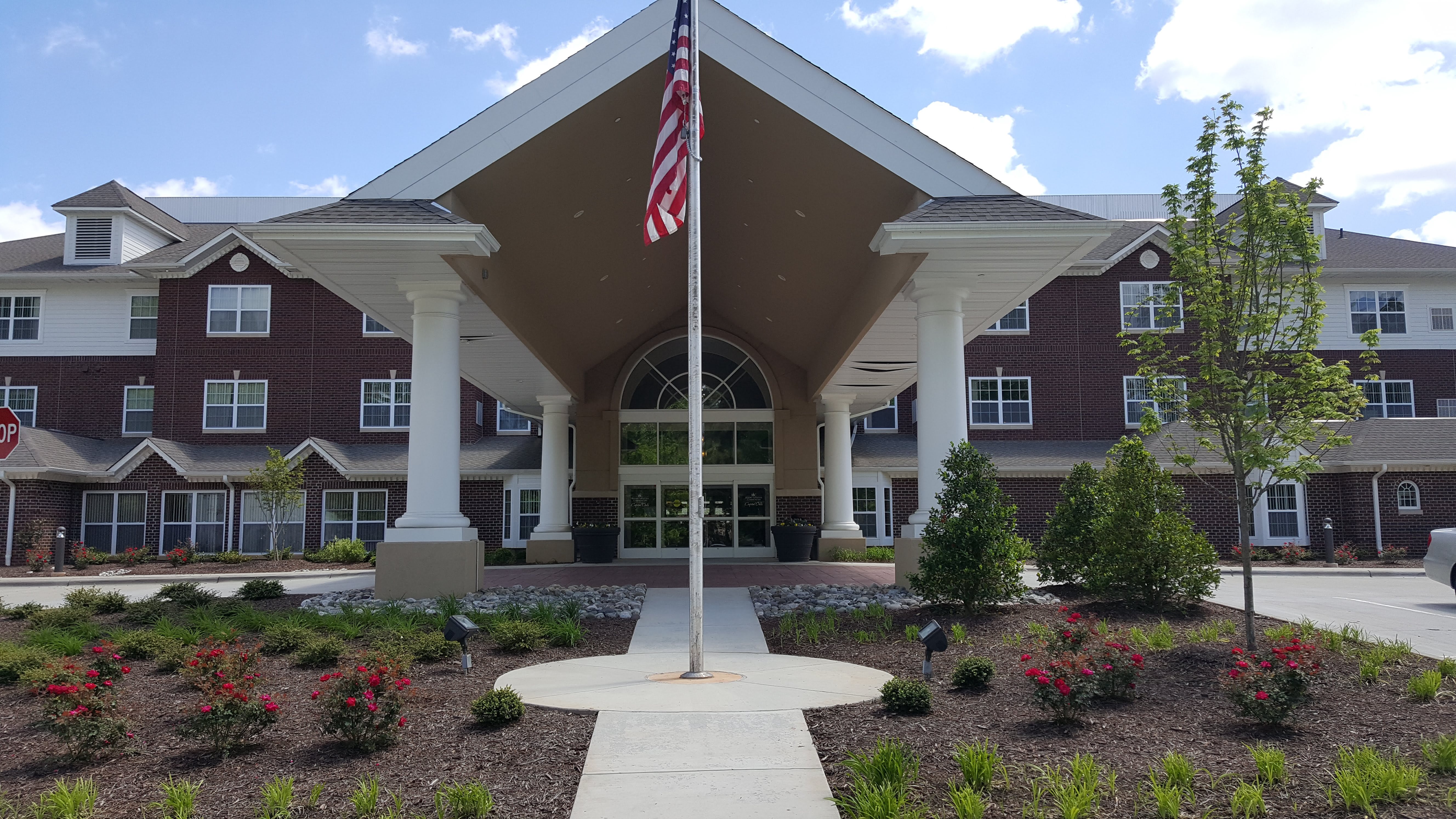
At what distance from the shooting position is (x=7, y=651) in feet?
26.4

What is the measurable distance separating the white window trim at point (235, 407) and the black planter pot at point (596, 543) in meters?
13.6

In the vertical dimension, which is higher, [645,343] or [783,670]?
[645,343]

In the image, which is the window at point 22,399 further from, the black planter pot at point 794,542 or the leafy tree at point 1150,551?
the leafy tree at point 1150,551

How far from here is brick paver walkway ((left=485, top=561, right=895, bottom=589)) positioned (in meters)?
15.8

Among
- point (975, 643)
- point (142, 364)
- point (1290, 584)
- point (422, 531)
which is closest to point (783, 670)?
point (975, 643)

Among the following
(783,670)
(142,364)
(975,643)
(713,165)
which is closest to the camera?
(783,670)

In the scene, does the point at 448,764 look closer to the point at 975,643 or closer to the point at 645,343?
the point at 975,643

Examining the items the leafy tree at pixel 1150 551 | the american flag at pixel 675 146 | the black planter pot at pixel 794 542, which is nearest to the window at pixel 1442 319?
the black planter pot at pixel 794 542

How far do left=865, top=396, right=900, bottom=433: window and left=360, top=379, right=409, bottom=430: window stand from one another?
48.6 feet

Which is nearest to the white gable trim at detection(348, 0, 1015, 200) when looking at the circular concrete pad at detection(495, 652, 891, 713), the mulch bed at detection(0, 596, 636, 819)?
the circular concrete pad at detection(495, 652, 891, 713)

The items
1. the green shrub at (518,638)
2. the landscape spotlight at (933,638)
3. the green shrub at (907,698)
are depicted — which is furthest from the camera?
the green shrub at (518,638)

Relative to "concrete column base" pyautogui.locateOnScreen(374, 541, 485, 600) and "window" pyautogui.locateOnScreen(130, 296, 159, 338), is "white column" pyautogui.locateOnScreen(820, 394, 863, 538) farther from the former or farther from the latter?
"window" pyautogui.locateOnScreen(130, 296, 159, 338)

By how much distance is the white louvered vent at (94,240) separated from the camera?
103 ft

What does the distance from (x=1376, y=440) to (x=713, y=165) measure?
2191 cm
